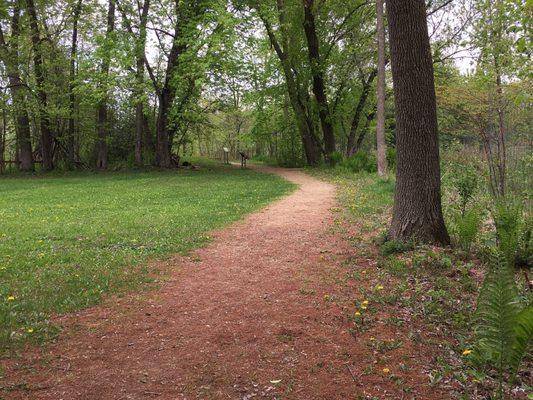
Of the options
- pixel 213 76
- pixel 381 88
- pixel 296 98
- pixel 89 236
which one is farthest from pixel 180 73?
pixel 89 236

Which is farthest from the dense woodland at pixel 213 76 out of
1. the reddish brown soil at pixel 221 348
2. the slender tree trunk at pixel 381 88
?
the reddish brown soil at pixel 221 348

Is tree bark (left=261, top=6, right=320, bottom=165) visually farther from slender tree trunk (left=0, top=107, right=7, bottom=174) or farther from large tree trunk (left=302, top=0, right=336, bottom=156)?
slender tree trunk (left=0, top=107, right=7, bottom=174)

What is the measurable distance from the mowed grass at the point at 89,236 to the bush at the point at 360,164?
5199 mm

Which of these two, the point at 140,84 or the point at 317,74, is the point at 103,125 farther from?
the point at 317,74

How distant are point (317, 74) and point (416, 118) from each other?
700 inches

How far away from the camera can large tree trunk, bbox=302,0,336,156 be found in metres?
21.8

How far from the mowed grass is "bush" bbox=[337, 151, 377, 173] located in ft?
17.1

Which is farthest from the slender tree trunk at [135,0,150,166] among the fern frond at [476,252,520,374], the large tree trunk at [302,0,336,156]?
the fern frond at [476,252,520,374]

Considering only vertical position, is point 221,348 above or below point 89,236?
below

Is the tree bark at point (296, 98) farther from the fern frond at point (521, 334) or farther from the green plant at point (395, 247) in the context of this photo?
the fern frond at point (521, 334)

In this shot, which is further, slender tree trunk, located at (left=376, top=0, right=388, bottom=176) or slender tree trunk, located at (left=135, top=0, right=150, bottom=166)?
slender tree trunk, located at (left=135, top=0, right=150, bottom=166)

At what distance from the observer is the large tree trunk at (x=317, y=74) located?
2176 centimetres

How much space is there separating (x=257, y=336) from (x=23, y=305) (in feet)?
8.37

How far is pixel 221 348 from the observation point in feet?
12.4
